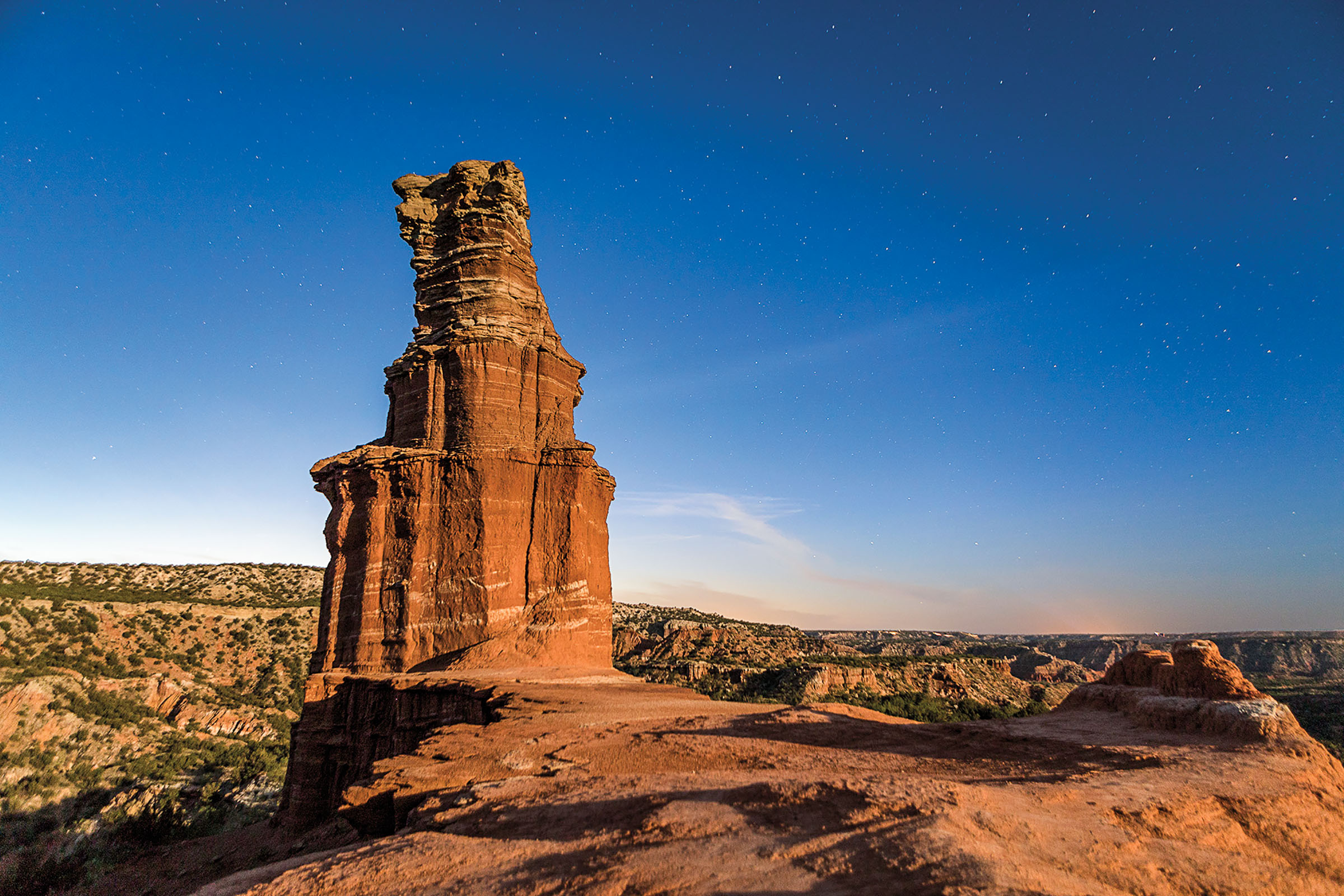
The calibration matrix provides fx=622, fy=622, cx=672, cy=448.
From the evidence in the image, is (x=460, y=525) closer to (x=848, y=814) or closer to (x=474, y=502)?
(x=474, y=502)

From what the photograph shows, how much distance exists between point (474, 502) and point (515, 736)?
11864mm

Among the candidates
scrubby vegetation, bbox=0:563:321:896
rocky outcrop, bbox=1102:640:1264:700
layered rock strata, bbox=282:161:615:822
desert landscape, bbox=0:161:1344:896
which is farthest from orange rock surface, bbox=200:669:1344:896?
scrubby vegetation, bbox=0:563:321:896

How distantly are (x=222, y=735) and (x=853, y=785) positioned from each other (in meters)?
50.0

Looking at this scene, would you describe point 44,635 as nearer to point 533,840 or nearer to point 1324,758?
point 533,840

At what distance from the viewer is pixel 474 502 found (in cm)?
2094

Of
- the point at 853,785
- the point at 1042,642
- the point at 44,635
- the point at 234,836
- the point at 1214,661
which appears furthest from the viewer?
the point at 1042,642

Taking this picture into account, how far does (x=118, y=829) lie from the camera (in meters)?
26.4

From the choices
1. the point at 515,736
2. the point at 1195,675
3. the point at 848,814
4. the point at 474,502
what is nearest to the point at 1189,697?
the point at 1195,675

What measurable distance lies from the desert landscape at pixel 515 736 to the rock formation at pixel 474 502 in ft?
0.32

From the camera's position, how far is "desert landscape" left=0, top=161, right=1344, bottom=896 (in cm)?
488

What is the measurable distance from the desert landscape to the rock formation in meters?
0.10

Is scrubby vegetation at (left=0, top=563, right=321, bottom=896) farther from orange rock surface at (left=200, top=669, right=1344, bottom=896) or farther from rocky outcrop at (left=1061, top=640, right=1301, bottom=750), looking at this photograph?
rocky outcrop at (left=1061, top=640, right=1301, bottom=750)

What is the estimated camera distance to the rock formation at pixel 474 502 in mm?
20156

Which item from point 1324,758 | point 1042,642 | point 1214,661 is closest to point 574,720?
point 1324,758
